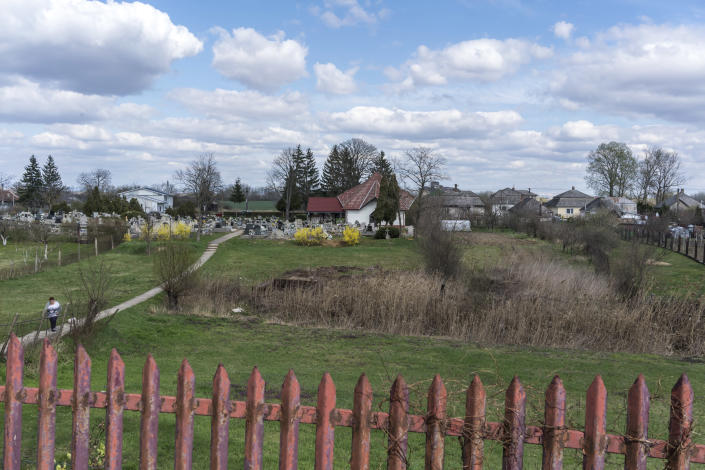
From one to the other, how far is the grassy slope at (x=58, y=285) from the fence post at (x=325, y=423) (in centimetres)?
1153

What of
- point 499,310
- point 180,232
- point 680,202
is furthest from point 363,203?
point 680,202

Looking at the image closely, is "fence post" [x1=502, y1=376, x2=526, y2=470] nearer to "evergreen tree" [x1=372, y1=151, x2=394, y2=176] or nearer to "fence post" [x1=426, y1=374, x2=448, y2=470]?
"fence post" [x1=426, y1=374, x2=448, y2=470]

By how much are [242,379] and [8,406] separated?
18.7 feet

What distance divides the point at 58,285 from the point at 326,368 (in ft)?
46.4

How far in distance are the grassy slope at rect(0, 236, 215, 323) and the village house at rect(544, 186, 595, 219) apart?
79020 millimetres

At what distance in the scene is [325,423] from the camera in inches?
118

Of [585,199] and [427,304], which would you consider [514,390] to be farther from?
[585,199]

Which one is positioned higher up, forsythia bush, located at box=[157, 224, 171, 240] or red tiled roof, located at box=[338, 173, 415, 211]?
red tiled roof, located at box=[338, 173, 415, 211]

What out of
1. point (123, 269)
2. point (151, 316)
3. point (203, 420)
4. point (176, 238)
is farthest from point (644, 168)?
point (203, 420)

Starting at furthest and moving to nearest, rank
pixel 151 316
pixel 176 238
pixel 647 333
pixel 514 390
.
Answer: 1. pixel 176 238
2. pixel 151 316
3. pixel 647 333
4. pixel 514 390

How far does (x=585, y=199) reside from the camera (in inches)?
3696

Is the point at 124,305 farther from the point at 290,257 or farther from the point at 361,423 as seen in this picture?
the point at 290,257

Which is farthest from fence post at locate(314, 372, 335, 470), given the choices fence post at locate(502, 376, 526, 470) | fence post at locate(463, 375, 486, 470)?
fence post at locate(502, 376, 526, 470)

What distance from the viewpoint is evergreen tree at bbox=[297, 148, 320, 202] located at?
79.4m
